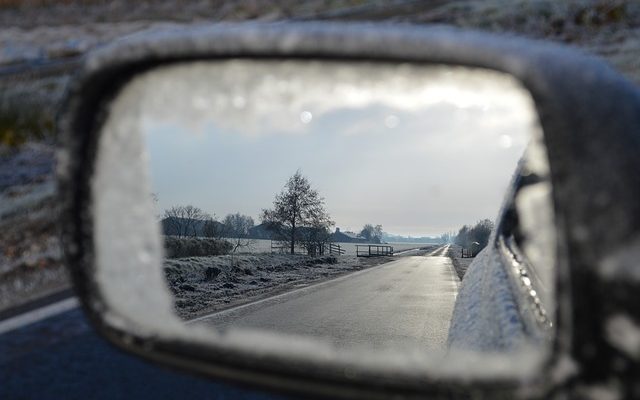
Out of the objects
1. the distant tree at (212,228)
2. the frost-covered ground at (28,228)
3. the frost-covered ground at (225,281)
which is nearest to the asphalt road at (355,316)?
the frost-covered ground at (225,281)

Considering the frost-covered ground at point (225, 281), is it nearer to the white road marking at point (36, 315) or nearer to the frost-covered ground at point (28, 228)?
the white road marking at point (36, 315)

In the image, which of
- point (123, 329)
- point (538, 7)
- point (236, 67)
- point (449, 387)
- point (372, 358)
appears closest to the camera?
point (449, 387)

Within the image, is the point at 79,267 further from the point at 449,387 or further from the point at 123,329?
the point at 449,387

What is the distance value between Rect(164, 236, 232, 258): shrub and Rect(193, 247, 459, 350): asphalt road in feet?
5.23

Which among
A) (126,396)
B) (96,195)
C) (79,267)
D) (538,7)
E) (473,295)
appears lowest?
(126,396)

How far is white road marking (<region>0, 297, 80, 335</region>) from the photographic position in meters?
4.70

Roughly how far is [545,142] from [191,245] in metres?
2.92

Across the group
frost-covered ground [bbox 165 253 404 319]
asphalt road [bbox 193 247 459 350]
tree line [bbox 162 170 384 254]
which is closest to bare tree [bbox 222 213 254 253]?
tree line [bbox 162 170 384 254]

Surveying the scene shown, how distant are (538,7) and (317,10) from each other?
6.17 m

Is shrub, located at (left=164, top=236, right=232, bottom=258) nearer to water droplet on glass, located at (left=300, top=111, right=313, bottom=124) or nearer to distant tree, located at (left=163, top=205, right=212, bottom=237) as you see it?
distant tree, located at (left=163, top=205, right=212, bottom=237)

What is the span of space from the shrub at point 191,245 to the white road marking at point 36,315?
119cm

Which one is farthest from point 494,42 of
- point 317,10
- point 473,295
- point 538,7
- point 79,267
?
point 317,10

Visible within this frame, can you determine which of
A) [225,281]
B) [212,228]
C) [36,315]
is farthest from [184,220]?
[225,281]

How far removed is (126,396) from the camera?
3.79 metres
